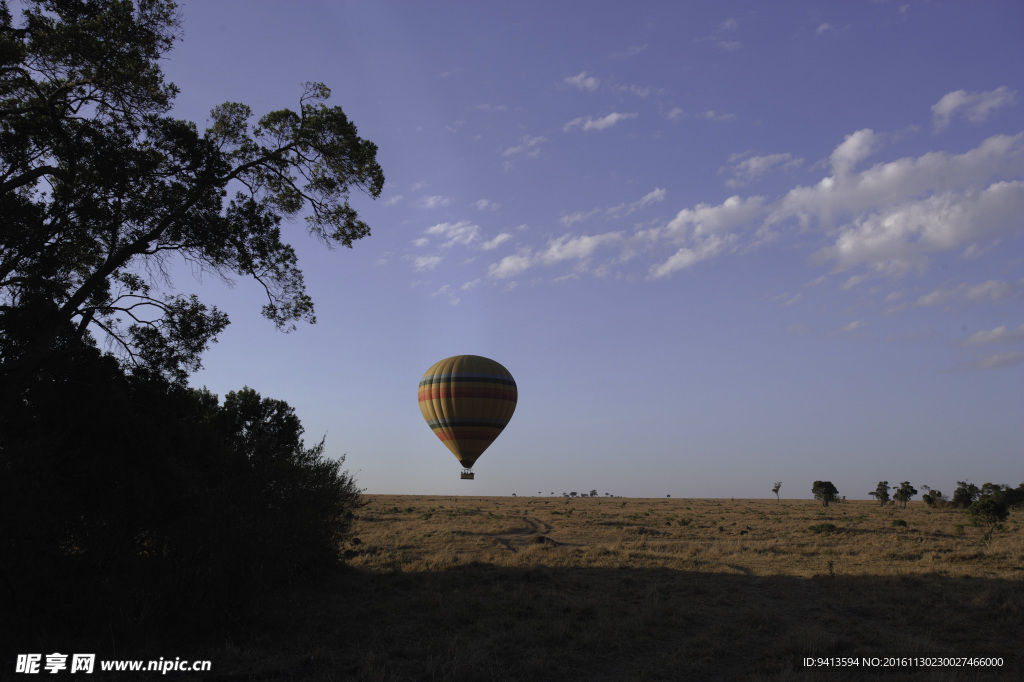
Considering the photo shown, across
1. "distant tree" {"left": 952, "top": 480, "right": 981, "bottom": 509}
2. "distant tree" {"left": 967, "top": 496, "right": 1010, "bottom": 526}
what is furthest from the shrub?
"distant tree" {"left": 952, "top": 480, "right": 981, "bottom": 509}

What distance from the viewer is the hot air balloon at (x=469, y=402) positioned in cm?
3891

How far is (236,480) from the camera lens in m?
14.5

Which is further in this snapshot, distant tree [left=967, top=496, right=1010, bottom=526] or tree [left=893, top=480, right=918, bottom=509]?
tree [left=893, top=480, right=918, bottom=509]

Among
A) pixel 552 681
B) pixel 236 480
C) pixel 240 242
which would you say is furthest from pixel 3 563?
pixel 552 681

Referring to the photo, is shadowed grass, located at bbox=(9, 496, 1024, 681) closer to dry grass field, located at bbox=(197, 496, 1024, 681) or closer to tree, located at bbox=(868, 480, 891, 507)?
dry grass field, located at bbox=(197, 496, 1024, 681)

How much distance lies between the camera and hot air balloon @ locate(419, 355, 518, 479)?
38.9 metres

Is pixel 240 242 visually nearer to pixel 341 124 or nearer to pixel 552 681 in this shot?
pixel 341 124

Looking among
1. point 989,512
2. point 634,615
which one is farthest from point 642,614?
point 989,512

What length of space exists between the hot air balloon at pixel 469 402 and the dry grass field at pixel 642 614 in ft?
36.6

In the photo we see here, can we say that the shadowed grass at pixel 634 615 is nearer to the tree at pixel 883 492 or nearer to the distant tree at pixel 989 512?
the distant tree at pixel 989 512

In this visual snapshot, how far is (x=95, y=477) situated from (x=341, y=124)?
1027cm

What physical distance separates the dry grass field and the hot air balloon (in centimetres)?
1114

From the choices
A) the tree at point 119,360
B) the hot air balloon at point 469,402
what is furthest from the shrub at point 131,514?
the hot air balloon at point 469,402

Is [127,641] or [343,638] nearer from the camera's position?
[127,641]
